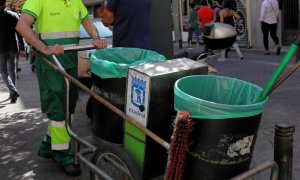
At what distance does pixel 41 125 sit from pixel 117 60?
9.97ft

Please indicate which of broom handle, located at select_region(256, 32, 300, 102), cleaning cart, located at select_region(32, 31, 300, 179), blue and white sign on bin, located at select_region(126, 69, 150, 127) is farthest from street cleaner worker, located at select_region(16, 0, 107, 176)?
broom handle, located at select_region(256, 32, 300, 102)

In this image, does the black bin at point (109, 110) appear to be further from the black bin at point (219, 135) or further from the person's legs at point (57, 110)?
the person's legs at point (57, 110)

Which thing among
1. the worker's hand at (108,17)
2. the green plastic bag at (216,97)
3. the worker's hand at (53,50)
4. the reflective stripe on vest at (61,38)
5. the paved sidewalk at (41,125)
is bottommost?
the paved sidewalk at (41,125)

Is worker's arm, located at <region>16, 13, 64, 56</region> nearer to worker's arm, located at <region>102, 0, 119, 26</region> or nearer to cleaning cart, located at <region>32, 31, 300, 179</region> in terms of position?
cleaning cart, located at <region>32, 31, 300, 179</region>

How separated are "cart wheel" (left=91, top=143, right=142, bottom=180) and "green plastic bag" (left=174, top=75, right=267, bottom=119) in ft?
1.89

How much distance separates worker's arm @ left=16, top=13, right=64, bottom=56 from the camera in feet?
11.6

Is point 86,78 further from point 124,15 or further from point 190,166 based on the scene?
point 190,166

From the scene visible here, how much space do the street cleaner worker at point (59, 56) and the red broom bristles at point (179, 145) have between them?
5.79ft

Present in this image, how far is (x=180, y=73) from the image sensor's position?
9.34 feet

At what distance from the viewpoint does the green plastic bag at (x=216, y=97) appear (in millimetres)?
2393

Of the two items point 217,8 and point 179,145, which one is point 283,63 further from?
point 217,8

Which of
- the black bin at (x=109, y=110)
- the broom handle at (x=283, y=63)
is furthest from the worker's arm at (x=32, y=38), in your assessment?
the broom handle at (x=283, y=63)

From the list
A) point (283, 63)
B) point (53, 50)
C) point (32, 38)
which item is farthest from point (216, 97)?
point (32, 38)

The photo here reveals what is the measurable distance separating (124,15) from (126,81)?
61.1 inches
